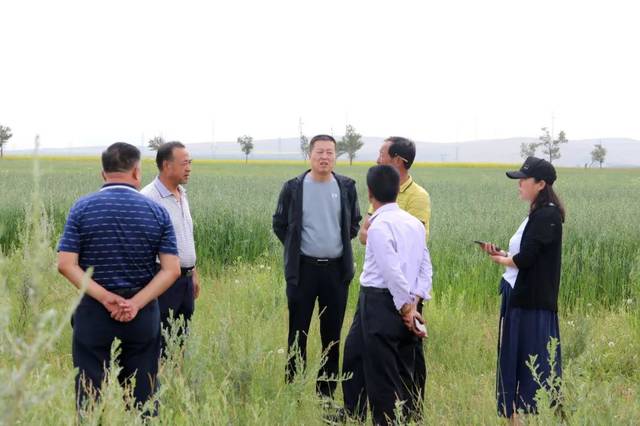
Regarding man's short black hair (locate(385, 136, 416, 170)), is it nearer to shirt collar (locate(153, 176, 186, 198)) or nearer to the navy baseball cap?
the navy baseball cap

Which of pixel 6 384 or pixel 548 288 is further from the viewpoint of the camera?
pixel 548 288

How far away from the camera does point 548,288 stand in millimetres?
4051

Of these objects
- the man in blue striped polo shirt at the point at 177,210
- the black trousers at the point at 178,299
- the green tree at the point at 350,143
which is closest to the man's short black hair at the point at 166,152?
the man in blue striped polo shirt at the point at 177,210

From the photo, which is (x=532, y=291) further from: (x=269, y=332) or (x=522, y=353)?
(x=269, y=332)

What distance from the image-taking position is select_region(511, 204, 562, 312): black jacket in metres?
3.97

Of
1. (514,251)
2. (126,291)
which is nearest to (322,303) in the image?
(514,251)

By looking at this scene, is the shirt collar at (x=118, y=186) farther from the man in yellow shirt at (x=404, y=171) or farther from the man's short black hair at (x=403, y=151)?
the man's short black hair at (x=403, y=151)

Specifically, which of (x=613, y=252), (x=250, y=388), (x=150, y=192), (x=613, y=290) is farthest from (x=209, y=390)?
(x=613, y=252)

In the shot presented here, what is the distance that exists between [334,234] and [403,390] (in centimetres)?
131

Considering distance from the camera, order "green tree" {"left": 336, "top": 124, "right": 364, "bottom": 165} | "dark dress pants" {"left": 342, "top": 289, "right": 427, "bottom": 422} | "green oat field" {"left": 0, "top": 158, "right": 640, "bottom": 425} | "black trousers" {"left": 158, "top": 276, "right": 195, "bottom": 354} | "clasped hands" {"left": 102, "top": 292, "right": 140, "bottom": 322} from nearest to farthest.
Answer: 1. "green oat field" {"left": 0, "top": 158, "right": 640, "bottom": 425}
2. "clasped hands" {"left": 102, "top": 292, "right": 140, "bottom": 322}
3. "dark dress pants" {"left": 342, "top": 289, "right": 427, "bottom": 422}
4. "black trousers" {"left": 158, "top": 276, "right": 195, "bottom": 354}
5. "green tree" {"left": 336, "top": 124, "right": 364, "bottom": 165}

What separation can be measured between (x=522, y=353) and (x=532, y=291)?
398mm

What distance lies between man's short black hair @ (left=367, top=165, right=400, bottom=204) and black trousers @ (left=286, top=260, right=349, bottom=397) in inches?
45.4

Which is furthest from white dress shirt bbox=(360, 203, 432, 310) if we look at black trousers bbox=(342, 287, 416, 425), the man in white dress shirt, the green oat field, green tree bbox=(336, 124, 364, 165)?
green tree bbox=(336, 124, 364, 165)

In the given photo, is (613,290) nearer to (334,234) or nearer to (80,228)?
(334,234)
